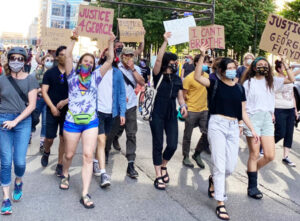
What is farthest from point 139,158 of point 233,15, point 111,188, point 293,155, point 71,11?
point 71,11

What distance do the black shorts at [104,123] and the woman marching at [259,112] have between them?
6.28 ft

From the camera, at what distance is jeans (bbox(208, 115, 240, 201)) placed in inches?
168

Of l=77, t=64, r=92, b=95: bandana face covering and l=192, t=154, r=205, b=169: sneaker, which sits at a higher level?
l=77, t=64, r=92, b=95: bandana face covering

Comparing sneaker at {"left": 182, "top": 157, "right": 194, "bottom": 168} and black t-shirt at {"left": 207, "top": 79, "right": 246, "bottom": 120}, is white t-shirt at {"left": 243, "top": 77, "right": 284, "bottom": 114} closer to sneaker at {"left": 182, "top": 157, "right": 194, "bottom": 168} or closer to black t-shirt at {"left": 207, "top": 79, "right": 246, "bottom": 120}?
black t-shirt at {"left": 207, "top": 79, "right": 246, "bottom": 120}

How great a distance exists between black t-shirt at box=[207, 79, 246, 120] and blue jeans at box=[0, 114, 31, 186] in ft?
7.27

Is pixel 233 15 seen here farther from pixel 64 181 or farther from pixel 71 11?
pixel 71 11

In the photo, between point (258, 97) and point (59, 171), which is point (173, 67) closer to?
point (258, 97)

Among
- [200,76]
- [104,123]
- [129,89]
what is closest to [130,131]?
[104,123]

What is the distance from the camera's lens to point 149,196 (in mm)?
4617

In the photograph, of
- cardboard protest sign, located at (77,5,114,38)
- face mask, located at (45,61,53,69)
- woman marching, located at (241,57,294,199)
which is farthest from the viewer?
face mask, located at (45,61,53,69)

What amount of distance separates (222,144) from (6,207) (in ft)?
8.25

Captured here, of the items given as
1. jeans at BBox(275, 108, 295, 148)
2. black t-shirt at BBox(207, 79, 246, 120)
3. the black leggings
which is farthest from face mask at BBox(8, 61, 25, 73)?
jeans at BBox(275, 108, 295, 148)

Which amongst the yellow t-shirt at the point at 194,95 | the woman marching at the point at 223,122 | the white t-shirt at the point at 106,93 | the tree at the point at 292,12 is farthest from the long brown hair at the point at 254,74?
the tree at the point at 292,12

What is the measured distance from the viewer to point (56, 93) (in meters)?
5.19
